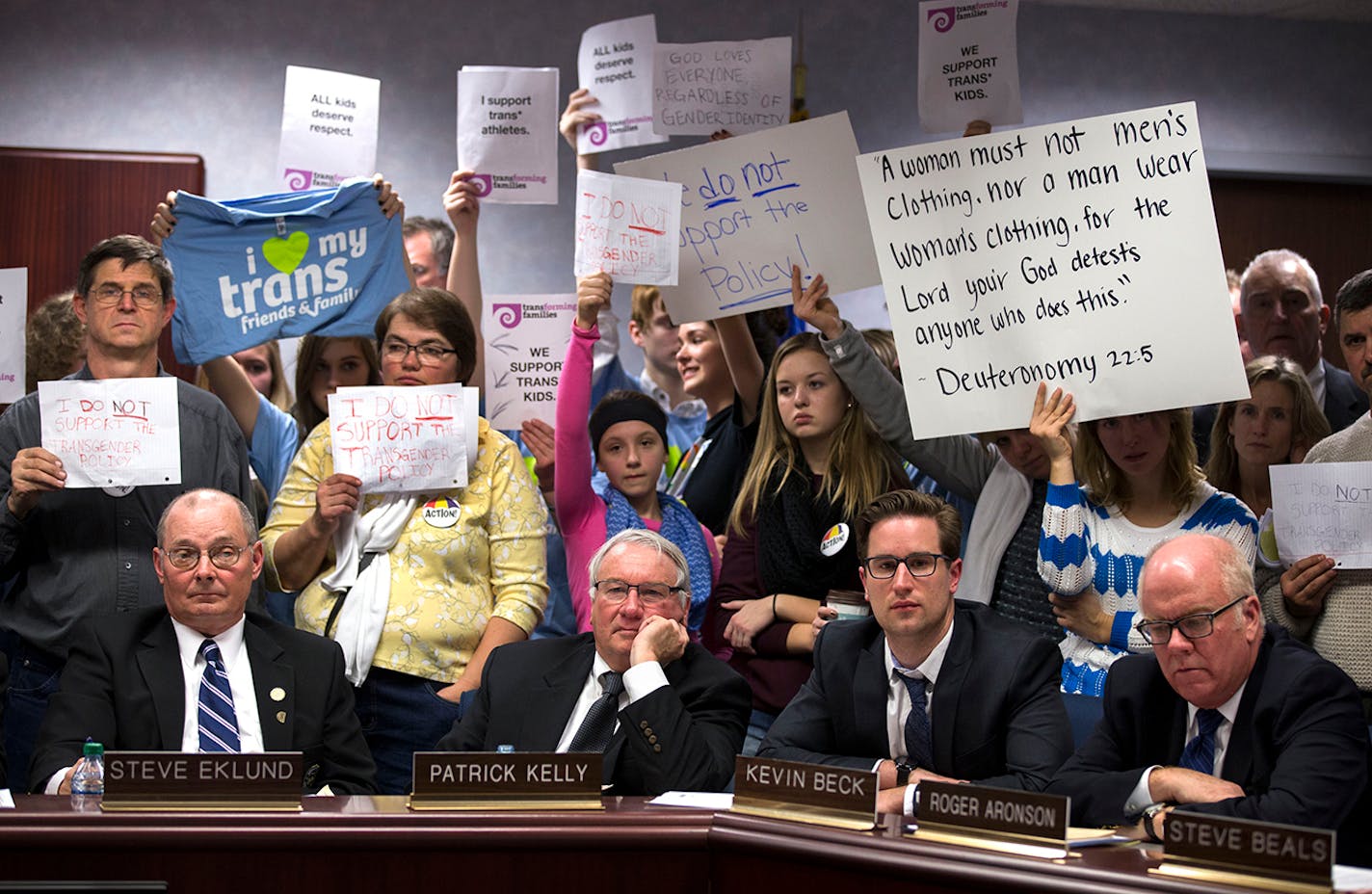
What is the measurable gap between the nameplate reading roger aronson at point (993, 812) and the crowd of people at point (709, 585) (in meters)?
0.35

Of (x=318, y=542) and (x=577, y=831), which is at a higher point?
(x=318, y=542)

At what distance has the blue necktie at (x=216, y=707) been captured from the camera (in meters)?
2.93

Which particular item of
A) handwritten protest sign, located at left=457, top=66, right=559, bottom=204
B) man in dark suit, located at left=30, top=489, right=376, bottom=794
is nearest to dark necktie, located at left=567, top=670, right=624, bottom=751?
man in dark suit, located at left=30, top=489, right=376, bottom=794

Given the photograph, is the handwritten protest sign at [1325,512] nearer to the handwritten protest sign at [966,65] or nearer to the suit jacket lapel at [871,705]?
the suit jacket lapel at [871,705]

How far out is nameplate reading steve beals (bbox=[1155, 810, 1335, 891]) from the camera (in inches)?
71.3

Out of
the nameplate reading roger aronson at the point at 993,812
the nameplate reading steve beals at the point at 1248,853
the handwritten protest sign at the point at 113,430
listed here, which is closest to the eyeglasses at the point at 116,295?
the handwritten protest sign at the point at 113,430

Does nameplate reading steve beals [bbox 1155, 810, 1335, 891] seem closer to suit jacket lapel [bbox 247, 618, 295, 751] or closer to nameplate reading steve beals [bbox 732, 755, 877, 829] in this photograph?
nameplate reading steve beals [bbox 732, 755, 877, 829]

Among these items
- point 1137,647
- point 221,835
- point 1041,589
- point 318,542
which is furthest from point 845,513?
point 221,835

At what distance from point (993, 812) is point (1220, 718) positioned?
69 centimetres

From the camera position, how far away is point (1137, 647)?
10.4ft

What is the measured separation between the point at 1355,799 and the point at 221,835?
5.85 ft

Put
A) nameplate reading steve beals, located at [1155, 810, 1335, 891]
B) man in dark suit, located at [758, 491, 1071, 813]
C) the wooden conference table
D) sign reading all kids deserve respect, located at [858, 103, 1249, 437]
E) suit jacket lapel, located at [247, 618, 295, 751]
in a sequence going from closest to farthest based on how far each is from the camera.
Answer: nameplate reading steve beals, located at [1155, 810, 1335, 891]
the wooden conference table
man in dark suit, located at [758, 491, 1071, 813]
suit jacket lapel, located at [247, 618, 295, 751]
sign reading all kids deserve respect, located at [858, 103, 1249, 437]

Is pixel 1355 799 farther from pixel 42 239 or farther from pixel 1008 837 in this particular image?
pixel 42 239

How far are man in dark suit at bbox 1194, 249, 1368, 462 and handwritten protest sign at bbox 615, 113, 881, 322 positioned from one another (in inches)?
59.8
